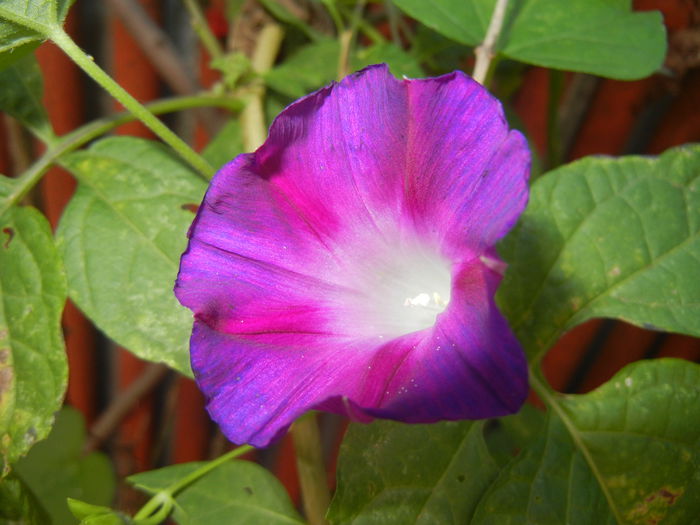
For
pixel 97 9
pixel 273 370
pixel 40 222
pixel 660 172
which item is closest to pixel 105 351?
pixel 97 9

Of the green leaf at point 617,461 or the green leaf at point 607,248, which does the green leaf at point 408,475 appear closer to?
the green leaf at point 617,461

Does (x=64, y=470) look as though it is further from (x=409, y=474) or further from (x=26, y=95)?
(x=409, y=474)

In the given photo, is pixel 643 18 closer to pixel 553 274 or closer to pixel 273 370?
pixel 553 274

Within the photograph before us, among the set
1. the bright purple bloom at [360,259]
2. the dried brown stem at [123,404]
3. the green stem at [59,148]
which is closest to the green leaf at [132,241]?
the green stem at [59,148]

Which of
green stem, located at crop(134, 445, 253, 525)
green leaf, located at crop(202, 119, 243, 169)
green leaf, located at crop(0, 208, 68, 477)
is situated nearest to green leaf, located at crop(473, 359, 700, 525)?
green stem, located at crop(134, 445, 253, 525)

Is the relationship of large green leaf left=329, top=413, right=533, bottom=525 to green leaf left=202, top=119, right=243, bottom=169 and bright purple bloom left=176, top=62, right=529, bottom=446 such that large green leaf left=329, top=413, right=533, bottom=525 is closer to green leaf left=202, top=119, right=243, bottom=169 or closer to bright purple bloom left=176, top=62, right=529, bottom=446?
bright purple bloom left=176, top=62, right=529, bottom=446
